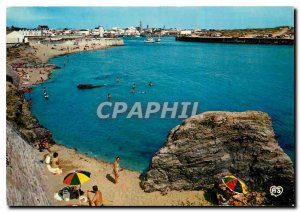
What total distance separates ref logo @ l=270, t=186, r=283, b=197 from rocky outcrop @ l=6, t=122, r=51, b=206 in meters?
10.0

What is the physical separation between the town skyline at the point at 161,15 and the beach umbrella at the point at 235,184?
741cm

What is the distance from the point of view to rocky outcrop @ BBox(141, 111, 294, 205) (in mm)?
16359

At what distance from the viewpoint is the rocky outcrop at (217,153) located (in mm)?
16359

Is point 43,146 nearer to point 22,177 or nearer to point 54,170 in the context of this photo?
point 54,170

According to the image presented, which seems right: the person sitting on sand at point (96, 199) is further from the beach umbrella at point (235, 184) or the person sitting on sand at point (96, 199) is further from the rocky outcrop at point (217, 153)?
the beach umbrella at point (235, 184)

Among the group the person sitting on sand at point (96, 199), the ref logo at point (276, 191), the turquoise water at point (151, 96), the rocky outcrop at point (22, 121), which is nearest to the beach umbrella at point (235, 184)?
the ref logo at point (276, 191)

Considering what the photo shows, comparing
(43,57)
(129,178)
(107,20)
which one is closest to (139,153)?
(129,178)

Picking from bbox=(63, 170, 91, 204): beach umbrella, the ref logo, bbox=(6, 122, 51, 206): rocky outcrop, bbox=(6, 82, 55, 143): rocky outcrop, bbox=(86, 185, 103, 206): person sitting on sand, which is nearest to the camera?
bbox=(6, 122, 51, 206): rocky outcrop

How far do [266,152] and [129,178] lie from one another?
726 centimetres

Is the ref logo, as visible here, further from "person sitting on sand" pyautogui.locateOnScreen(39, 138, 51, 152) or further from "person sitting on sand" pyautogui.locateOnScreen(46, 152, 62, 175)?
"person sitting on sand" pyautogui.locateOnScreen(39, 138, 51, 152)

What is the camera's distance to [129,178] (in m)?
19.0

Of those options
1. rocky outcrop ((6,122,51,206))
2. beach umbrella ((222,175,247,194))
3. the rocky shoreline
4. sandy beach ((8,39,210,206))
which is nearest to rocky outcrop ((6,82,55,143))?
sandy beach ((8,39,210,206))

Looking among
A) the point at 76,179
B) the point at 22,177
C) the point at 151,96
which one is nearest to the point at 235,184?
the point at 76,179
